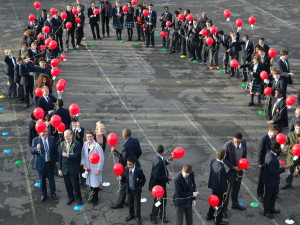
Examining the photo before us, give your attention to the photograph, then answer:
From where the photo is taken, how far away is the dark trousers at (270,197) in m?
10.0

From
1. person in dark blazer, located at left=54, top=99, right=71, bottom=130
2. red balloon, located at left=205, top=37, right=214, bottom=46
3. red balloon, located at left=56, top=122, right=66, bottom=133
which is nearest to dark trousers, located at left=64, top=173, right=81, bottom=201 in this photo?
red balloon, located at left=56, top=122, right=66, bottom=133

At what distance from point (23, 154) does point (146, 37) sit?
1038cm

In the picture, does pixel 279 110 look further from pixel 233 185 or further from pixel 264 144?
pixel 233 185

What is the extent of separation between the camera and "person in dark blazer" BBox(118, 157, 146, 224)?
378 inches

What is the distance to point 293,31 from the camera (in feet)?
78.8

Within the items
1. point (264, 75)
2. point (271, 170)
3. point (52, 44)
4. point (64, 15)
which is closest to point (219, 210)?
point (271, 170)

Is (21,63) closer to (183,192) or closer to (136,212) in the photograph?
(136,212)

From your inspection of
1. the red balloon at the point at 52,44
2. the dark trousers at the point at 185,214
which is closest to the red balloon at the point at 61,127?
the dark trousers at the point at 185,214

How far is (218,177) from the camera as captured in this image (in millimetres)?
9438

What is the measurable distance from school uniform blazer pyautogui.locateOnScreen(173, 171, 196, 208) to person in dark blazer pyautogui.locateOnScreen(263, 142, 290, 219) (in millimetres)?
1828

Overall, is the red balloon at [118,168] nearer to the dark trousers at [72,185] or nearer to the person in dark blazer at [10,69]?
the dark trousers at [72,185]

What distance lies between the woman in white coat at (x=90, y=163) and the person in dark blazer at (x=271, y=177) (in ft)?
12.2

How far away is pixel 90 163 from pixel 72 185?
81cm

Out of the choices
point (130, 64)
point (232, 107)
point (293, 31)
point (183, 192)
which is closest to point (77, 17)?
point (130, 64)
